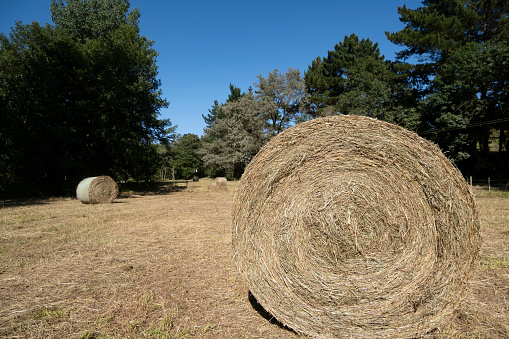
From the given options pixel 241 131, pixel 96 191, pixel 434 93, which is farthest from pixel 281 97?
pixel 96 191

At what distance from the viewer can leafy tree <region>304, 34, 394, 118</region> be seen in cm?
3005

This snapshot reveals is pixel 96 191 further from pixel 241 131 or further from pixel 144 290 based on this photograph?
pixel 241 131

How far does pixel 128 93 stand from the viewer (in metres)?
23.1

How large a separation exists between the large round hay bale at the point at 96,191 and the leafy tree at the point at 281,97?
2515 centimetres

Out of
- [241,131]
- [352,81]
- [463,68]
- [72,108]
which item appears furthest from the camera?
[241,131]

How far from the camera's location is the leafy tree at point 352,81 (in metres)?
30.0

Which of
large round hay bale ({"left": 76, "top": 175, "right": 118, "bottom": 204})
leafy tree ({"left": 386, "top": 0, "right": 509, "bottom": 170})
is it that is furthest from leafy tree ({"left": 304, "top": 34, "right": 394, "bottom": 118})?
large round hay bale ({"left": 76, "top": 175, "right": 118, "bottom": 204})

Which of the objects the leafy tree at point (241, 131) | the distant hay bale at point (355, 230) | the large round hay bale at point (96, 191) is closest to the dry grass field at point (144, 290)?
the distant hay bale at point (355, 230)

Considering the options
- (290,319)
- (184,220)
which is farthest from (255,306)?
(184,220)

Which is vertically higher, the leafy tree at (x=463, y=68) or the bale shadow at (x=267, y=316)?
the leafy tree at (x=463, y=68)

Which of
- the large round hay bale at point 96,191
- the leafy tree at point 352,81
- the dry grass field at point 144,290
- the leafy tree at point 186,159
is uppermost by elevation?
the leafy tree at point 352,81

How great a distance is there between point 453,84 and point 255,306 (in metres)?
27.6

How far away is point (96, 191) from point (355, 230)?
1437 cm

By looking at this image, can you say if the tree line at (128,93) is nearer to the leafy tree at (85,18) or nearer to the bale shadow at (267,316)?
the leafy tree at (85,18)
